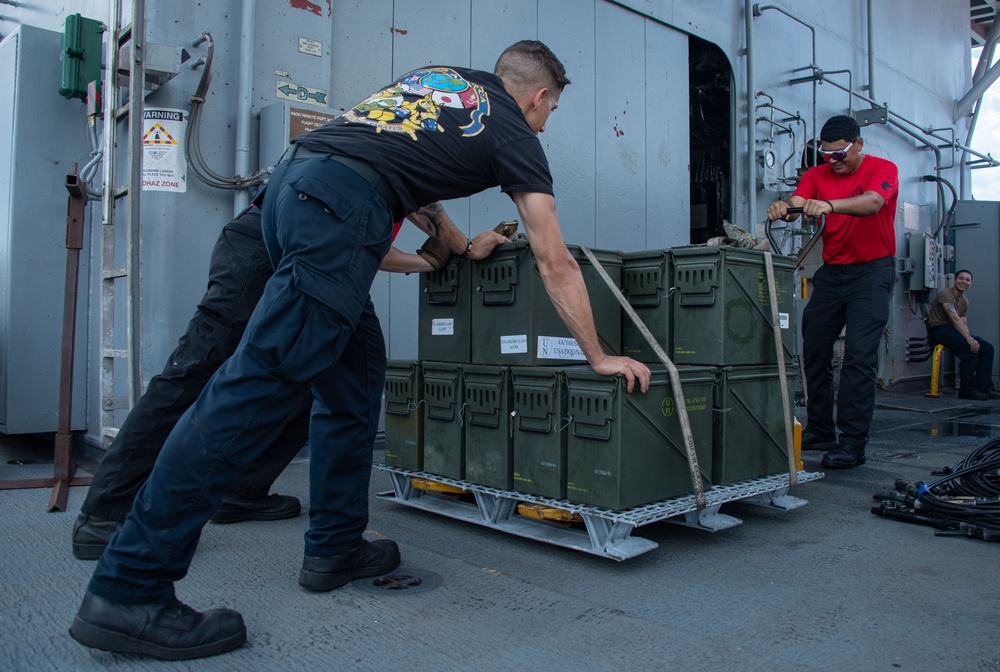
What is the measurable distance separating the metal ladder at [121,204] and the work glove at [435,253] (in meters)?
1.35

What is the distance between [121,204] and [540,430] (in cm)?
278

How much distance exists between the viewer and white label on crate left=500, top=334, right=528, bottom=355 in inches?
113

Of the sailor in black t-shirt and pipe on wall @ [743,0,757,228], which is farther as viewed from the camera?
pipe on wall @ [743,0,757,228]

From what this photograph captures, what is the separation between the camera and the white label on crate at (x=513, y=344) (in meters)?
2.88

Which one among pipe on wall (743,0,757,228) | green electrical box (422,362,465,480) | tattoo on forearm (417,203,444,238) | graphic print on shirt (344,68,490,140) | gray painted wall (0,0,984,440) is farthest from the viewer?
pipe on wall (743,0,757,228)

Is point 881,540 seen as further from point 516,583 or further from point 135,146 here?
point 135,146

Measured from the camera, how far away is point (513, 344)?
9.58ft

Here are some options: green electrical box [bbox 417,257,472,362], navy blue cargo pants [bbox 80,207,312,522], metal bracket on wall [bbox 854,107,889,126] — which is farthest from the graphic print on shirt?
metal bracket on wall [bbox 854,107,889,126]

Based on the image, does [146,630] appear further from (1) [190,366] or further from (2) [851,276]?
(2) [851,276]

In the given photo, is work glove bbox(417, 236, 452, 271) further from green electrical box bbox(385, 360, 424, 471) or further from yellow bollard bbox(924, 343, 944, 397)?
yellow bollard bbox(924, 343, 944, 397)

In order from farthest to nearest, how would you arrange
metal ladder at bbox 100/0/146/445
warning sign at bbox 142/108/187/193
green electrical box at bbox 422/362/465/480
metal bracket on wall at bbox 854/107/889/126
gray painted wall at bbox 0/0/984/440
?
metal bracket on wall at bbox 854/107/889/126, gray painted wall at bbox 0/0/984/440, warning sign at bbox 142/108/187/193, metal ladder at bbox 100/0/146/445, green electrical box at bbox 422/362/465/480

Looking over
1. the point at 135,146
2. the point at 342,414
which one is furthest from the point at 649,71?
the point at 342,414

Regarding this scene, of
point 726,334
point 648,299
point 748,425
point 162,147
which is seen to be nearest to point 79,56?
point 162,147

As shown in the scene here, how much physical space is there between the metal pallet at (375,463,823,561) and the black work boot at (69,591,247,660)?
3.98 feet
